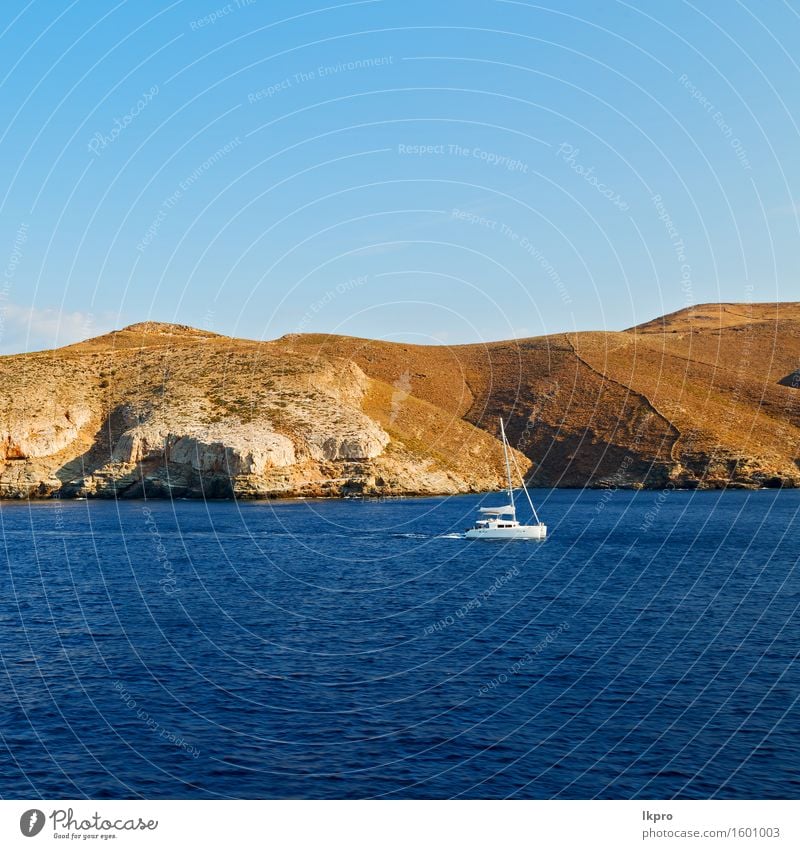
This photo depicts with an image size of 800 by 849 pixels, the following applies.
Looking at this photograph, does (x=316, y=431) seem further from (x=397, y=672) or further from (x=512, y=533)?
(x=397, y=672)

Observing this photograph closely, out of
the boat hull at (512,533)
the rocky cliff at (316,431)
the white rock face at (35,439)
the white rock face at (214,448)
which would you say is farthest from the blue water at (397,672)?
the white rock face at (35,439)

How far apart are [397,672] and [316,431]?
10588cm

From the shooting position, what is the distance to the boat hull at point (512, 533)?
87.6m

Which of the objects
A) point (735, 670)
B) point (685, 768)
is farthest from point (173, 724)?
point (735, 670)

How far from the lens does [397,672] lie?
1460 inches

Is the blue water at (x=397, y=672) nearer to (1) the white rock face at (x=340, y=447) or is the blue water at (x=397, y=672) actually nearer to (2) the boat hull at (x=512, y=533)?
(2) the boat hull at (x=512, y=533)

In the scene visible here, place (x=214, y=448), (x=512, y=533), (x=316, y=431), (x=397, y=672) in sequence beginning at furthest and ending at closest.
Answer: (x=316, y=431) → (x=214, y=448) → (x=512, y=533) → (x=397, y=672)

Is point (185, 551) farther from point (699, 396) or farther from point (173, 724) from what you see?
point (699, 396)

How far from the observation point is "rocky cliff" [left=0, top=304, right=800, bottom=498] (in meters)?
136

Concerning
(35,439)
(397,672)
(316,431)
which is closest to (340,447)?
(316,431)

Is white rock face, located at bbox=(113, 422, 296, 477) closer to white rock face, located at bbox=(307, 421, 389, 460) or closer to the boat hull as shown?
white rock face, located at bbox=(307, 421, 389, 460)

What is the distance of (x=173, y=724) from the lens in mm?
30297

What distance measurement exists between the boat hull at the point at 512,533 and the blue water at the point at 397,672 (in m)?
10.4

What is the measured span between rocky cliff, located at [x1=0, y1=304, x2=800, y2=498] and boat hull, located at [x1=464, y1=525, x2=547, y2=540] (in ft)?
172
